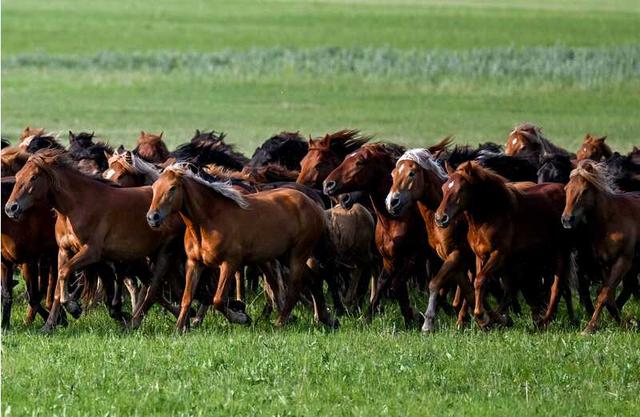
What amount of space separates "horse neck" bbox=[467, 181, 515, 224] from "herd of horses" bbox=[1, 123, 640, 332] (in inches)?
0.5

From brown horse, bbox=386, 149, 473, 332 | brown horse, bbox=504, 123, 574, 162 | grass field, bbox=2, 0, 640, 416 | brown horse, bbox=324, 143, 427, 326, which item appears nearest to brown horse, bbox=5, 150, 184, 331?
grass field, bbox=2, 0, 640, 416

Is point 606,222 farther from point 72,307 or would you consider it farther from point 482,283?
point 72,307

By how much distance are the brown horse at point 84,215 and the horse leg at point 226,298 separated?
2.44 feet

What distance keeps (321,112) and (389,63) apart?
13523 millimetres

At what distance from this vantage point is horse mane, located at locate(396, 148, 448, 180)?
46.2 ft

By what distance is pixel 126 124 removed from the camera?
40969 mm

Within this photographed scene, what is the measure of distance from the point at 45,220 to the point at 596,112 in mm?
31080

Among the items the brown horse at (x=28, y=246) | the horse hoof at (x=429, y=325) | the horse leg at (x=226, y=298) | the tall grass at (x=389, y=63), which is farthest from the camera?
the tall grass at (x=389, y=63)

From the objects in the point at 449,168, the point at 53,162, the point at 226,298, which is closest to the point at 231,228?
the point at 226,298

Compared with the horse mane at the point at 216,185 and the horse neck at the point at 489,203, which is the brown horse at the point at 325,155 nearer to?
the horse mane at the point at 216,185

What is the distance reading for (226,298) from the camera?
13.5 meters

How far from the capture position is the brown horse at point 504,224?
535 inches

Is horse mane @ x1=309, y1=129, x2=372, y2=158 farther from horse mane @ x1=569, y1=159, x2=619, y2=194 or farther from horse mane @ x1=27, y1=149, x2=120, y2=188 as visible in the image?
horse mane @ x1=27, y1=149, x2=120, y2=188

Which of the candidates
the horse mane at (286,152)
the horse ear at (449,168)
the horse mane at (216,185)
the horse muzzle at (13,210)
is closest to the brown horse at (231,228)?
the horse mane at (216,185)
